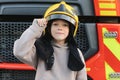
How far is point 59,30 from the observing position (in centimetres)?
277

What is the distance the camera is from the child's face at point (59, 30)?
9.09 feet

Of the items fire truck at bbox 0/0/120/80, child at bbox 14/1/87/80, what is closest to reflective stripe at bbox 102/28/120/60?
fire truck at bbox 0/0/120/80

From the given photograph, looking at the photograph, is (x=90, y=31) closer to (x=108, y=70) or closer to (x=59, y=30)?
(x=108, y=70)

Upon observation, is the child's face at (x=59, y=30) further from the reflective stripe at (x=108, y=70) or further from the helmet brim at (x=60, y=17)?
the reflective stripe at (x=108, y=70)

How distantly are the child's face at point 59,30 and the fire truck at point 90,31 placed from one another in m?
0.78

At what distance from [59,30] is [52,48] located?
0.14 meters

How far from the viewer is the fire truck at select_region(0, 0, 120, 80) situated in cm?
357

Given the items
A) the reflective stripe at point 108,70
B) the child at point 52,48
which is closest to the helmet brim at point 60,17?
the child at point 52,48

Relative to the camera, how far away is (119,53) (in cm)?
358

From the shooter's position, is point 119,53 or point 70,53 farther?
point 119,53

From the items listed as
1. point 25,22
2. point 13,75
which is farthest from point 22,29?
point 13,75

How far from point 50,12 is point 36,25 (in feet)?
0.69

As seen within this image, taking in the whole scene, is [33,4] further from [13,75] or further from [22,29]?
[13,75]

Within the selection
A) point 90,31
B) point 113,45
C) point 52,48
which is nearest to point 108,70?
point 113,45
